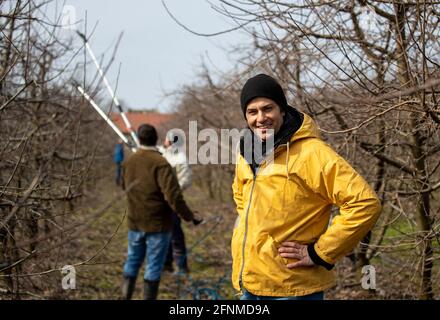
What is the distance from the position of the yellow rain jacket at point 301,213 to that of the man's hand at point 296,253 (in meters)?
0.03

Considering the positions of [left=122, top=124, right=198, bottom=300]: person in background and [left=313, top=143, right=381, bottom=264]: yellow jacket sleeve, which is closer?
[left=313, top=143, right=381, bottom=264]: yellow jacket sleeve

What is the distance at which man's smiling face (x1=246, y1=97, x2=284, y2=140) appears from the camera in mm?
2523

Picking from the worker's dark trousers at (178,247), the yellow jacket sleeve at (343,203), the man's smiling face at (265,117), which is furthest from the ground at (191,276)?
the yellow jacket sleeve at (343,203)

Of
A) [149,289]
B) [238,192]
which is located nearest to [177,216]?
[149,289]

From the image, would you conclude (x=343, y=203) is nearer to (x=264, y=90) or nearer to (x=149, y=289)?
(x=264, y=90)

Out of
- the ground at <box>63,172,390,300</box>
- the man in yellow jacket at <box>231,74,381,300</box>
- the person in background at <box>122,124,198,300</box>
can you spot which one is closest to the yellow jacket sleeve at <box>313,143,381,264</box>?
the man in yellow jacket at <box>231,74,381,300</box>

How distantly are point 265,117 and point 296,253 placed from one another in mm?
672

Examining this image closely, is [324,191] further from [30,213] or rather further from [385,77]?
[30,213]

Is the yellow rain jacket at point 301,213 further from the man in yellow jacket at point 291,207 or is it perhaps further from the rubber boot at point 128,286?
the rubber boot at point 128,286

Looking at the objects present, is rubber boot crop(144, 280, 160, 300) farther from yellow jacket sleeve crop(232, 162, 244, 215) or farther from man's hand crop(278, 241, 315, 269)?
man's hand crop(278, 241, 315, 269)

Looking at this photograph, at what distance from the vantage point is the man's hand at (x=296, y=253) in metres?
2.38

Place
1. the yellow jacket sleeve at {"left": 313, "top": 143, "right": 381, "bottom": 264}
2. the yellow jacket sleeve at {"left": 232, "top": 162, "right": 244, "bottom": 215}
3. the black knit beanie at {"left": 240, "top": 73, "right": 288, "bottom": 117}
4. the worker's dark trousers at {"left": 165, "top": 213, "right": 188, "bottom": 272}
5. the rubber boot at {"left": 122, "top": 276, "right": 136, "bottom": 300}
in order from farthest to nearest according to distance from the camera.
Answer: the worker's dark trousers at {"left": 165, "top": 213, "right": 188, "bottom": 272}
the rubber boot at {"left": 122, "top": 276, "right": 136, "bottom": 300}
the yellow jacket sleeve at {"left": 232, "top": 162, "right": 244, "bottom": 215}
the black knit beanie at {"left": 240, "top": 73, "right": 288, "bottom": 117}
the yellow jacket sleeve at {"left": 313, "top": 143, "right": 381, "bottom": 264}

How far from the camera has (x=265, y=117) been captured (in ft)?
8.30
